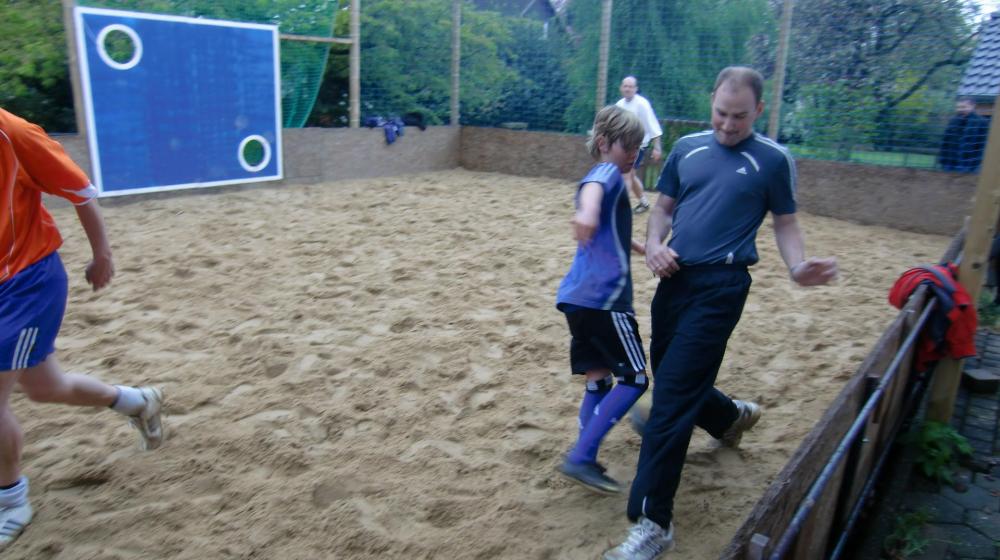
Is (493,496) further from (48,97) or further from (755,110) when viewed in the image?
(48,97)

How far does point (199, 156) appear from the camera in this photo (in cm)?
843

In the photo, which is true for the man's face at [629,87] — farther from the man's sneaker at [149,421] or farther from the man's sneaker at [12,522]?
the man's sneaker at [12,522]

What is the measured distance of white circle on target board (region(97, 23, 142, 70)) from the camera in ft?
24.2

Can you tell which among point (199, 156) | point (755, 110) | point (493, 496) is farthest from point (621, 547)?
point (199, 156)

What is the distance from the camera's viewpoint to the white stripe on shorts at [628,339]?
2.66 meters

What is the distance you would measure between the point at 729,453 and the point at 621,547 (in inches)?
39.4

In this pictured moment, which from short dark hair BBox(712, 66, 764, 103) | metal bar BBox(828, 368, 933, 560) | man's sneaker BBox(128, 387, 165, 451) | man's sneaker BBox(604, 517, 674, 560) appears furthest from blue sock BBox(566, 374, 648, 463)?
man's sneaker BBox(128, 387, 165, 451)

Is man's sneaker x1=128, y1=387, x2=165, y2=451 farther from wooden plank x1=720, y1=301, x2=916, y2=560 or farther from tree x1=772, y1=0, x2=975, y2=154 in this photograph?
tree x1=772, y1=0, x2=975, y2=154

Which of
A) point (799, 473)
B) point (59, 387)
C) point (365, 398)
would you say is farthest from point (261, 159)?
point (799, 473)

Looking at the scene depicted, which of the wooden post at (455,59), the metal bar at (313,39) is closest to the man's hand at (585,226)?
the metal bar at (313,39)

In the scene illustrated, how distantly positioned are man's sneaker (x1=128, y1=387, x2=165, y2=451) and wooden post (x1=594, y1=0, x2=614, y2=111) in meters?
8.89

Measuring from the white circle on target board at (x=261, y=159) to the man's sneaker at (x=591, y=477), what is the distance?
24.3 ft

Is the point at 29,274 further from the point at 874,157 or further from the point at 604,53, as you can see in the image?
the point at 604,53

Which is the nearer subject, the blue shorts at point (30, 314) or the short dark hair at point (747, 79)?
→ the blue shorts at point (30, 314)
